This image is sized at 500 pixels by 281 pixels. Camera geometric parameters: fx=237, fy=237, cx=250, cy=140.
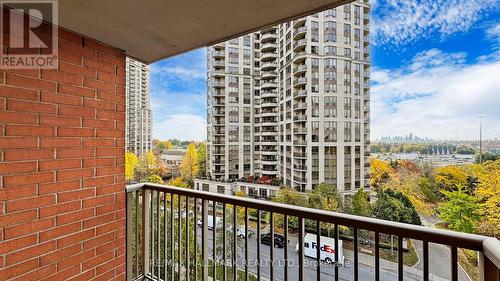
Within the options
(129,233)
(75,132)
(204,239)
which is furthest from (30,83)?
(204,239)

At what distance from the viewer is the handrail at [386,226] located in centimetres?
101

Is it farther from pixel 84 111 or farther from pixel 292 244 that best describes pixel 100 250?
pixel 292 244

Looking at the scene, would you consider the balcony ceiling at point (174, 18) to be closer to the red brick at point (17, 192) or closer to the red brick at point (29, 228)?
the red brick at point (17, 192)

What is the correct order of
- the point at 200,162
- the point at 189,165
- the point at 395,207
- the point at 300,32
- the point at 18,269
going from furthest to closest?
the point at 300,32 < the point at 200,162 < the point at 189,165 < the point at 395,207 < the point at 18,269

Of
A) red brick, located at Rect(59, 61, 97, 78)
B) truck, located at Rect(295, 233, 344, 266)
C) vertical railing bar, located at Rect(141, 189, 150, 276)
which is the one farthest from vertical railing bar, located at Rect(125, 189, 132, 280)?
truck, located at Rect(295, 233, 344, 266)

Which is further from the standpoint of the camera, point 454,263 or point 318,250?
point 318,250

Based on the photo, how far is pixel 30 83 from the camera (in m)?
1.37

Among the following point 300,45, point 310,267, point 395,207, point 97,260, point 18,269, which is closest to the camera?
point 18,269

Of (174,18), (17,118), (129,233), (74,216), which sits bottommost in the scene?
(129,233)

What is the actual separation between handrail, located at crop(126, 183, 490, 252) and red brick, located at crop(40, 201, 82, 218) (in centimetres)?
88

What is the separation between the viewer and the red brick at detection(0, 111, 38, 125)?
49.4 inches

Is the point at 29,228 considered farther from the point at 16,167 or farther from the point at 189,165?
the point at 189,165

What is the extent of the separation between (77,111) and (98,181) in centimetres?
52

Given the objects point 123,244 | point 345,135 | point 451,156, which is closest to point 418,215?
point 451,156
